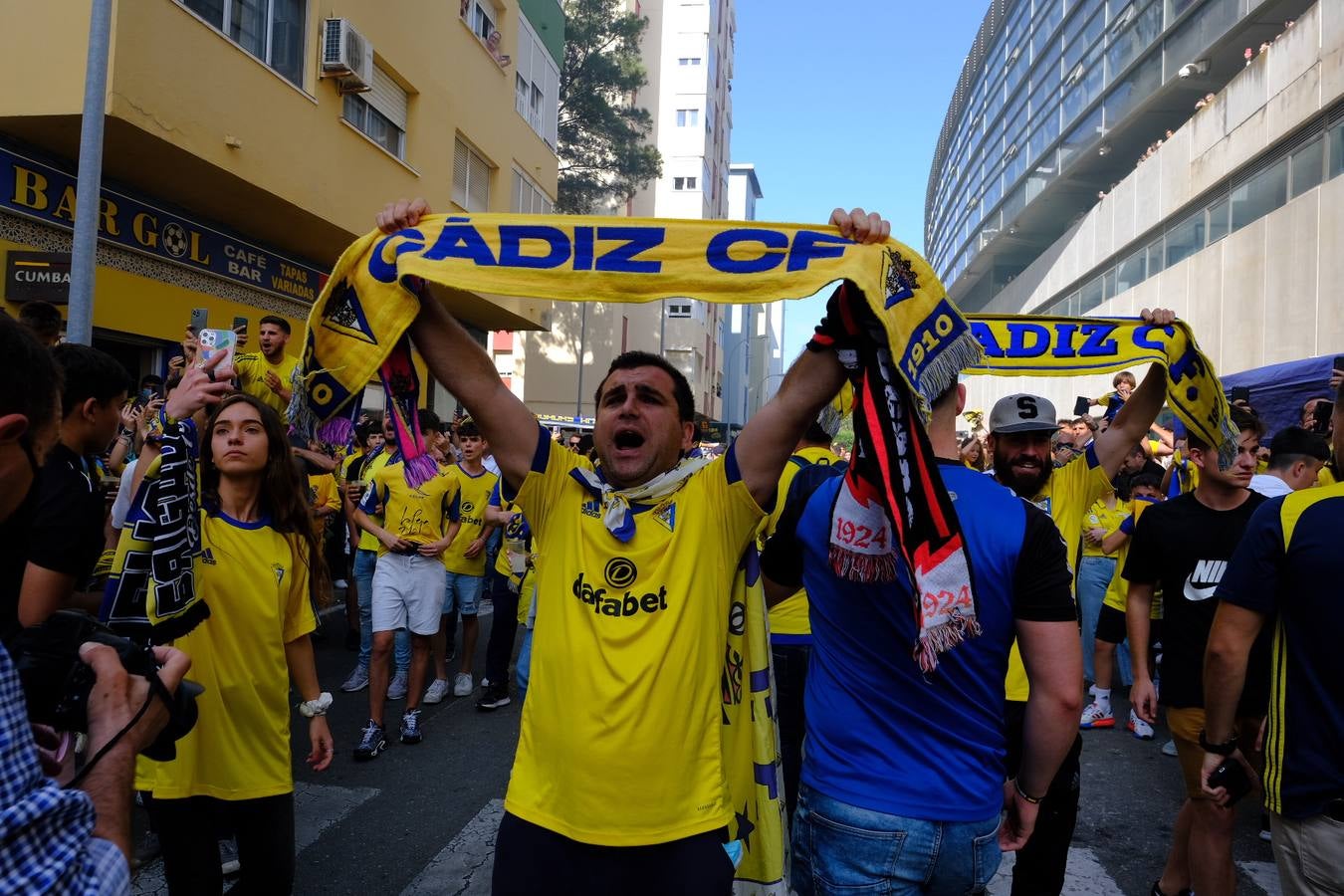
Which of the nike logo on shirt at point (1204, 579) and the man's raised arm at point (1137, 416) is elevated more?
the man's raised arm at point (1137, 416)

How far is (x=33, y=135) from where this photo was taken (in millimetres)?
9383

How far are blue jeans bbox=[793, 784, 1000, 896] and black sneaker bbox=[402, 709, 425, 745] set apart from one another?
4305 mm

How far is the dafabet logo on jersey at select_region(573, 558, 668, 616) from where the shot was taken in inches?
94.7

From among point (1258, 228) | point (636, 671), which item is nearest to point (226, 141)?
point (636, 671)

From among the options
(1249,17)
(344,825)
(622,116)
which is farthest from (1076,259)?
(344,825)

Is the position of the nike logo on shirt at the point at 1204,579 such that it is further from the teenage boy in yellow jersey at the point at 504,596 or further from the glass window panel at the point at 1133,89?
the glass window panel at the point at 1133,89

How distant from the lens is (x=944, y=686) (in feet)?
7.80

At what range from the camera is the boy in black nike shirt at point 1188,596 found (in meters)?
3.86

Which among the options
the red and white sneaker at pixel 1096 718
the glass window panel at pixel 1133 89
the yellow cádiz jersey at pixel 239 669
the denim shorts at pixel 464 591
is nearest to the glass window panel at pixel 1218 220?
the glass window panel at pixel 1133 89

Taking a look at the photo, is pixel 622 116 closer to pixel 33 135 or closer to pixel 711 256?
pixel 33 135

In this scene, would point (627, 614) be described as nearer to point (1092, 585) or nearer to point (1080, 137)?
Answer: point (1092, 585)

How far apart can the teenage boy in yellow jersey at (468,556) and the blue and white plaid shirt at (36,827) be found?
5842mm

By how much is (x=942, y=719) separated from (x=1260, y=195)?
19.2 metres

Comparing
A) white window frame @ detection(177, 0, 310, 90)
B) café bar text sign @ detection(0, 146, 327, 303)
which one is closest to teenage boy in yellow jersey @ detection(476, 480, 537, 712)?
café bar text sign @ detection(0, 146, 327, 303)
